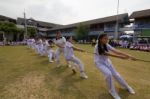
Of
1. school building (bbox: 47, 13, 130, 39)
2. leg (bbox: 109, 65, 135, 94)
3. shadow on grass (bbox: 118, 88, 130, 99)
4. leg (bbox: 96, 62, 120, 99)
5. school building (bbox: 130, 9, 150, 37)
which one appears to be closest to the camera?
leg (bbox: 96, 62, 120, 99)

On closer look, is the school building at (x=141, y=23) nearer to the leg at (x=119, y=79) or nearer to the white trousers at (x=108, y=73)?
the leg at (x=119, y=79)

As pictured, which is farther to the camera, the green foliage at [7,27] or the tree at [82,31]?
the tree at [82,31]

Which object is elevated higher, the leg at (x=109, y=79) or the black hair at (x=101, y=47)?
the black hair at (x=101, y=47)

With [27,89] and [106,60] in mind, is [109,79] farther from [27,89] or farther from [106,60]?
[27,89]

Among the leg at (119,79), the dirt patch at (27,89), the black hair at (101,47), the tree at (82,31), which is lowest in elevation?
the dirt patch at (27,89)

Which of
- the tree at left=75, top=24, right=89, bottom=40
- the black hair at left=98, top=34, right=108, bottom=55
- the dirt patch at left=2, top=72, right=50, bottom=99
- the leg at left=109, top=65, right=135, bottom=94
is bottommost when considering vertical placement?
the dirt patch at left=2, top=72, right=50, bottom=99

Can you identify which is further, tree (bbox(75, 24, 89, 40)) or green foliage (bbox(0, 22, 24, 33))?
tree (bbox(75, 24, 89, 40))

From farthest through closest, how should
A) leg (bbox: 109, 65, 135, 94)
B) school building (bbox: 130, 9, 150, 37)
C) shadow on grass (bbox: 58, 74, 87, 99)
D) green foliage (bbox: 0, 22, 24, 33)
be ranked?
green foliage (bbox: 0, 22, 24, 33), school building (bbox: 130, 9, 150, 37), shadow on grass (bbox: 58, 74, 87, 99), leg (bbox: 109, 65, 135, 94)

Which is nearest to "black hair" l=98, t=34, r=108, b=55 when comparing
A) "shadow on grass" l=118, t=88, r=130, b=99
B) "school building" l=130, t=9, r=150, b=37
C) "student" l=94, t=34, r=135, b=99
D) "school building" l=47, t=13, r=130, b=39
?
"student" l=94, t=34, r=135, b=99

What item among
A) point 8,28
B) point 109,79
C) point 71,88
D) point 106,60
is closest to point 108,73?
point 109,79

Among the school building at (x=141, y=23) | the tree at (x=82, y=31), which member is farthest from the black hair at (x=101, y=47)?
the tree at (x=82, y=31)

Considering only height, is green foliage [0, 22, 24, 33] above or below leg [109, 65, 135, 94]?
above

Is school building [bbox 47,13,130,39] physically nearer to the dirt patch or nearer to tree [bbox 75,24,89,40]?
tree [bbox 75,24,89,40]

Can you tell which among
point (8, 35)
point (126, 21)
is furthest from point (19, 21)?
point (126, 21)
